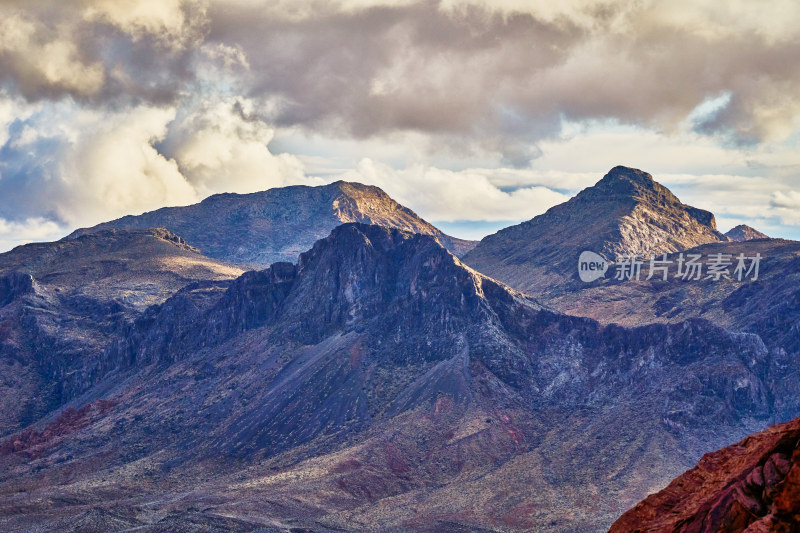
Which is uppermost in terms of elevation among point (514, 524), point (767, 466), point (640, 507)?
point (767, 466)

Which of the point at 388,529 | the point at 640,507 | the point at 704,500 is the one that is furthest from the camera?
the point at 388,529

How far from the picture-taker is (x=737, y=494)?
46469 millimetres

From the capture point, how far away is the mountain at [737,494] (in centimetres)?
4106

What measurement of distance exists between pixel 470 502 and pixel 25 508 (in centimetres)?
9782

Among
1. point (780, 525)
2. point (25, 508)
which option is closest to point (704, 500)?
point (780, 525)

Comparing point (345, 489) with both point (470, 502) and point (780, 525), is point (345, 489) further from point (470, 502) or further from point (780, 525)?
point (780, 525)

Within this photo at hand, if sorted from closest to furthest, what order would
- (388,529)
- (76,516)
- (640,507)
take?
(640,507)
(388,529)
(76,516)

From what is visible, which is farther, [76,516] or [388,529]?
[76,516]

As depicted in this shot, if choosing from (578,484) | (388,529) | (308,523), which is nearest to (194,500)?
(308,523)

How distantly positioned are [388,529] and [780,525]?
142315mm

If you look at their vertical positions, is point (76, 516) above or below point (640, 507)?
below

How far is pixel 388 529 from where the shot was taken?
175750mm

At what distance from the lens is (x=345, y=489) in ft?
655

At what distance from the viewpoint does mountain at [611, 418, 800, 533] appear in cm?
4106
